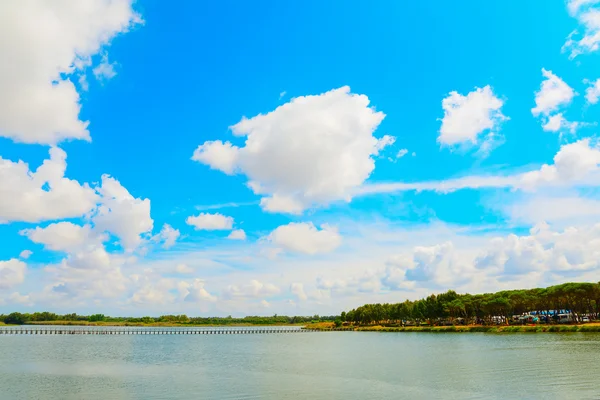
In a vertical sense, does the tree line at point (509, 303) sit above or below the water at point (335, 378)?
above

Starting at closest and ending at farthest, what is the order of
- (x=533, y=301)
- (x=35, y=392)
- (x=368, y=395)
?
(x=368, y=395) < (x=35, y=392) < (x=533, y=301)

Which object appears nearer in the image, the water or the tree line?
the water

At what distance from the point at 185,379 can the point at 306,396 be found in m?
19.7

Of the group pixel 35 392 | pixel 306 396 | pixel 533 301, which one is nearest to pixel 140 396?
pixel 35 392

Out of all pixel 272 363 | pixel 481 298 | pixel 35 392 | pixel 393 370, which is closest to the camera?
pixel 35 392

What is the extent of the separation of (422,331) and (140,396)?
5855 inches

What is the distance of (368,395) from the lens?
42.6 m

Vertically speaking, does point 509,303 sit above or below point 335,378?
above

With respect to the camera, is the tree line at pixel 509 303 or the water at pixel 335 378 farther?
the tree line at pixel 509 303

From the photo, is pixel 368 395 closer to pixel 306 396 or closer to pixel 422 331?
pixel 306 396

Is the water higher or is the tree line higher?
the tree line

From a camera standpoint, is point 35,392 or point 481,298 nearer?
point 35,392

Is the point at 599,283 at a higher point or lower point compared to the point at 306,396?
higher

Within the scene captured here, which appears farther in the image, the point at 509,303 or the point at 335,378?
the point at 509,303
